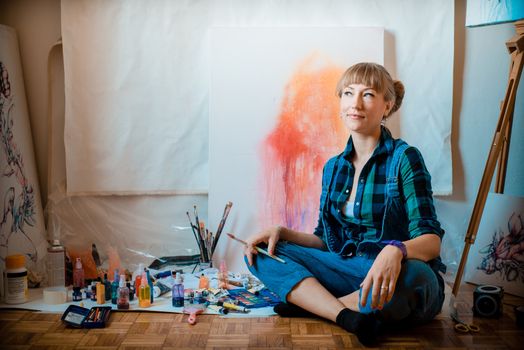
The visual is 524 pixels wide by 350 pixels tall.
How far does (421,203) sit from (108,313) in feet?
3.85

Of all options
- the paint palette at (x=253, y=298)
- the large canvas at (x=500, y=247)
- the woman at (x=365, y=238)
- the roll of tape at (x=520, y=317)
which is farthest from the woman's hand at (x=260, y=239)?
the large canvas at (x=500, y=247)

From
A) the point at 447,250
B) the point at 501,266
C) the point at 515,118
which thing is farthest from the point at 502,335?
the point at 515,118

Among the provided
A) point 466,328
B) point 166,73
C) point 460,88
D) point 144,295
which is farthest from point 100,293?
point 460,88

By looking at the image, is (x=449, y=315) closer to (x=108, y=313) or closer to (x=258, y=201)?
(x=258, y=201)

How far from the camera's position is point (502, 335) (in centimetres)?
210

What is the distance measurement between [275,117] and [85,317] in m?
1.26

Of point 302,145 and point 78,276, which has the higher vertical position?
point 302,145

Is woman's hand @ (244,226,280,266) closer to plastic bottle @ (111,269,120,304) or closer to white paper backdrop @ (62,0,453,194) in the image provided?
plastic bottle @ (111,269,120,304)

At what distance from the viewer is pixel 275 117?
2.91 metres

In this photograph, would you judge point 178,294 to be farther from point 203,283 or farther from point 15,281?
point 15,281

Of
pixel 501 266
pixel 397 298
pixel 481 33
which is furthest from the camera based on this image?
pixel 481 33

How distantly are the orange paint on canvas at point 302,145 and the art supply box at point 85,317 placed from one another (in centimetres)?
95

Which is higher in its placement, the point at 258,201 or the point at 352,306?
the point at 258,201

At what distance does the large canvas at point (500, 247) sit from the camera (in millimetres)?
2650
